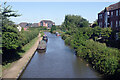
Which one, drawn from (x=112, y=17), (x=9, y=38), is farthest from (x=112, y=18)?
(x=9, y=38)

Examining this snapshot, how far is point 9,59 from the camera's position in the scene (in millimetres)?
21234

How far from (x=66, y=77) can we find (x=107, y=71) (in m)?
4.38

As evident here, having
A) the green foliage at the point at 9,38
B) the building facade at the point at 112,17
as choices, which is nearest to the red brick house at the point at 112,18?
the building facade at the point at 112,17

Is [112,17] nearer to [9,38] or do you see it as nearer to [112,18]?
[112,18]

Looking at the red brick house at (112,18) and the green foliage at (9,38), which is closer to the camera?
the green foliage at (9,38)

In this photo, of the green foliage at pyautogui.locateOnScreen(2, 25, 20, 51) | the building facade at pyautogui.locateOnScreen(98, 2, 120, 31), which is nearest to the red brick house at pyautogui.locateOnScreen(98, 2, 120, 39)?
the building facade at pyautogui.locateOnScreen(98, 2, 120, 31)

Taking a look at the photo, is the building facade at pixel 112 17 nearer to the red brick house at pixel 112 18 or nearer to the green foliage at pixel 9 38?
the red brick house at pixel 112 18

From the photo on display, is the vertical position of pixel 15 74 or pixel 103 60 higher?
pixel 103 60

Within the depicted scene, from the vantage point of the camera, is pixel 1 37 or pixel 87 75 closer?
pixel 1 37

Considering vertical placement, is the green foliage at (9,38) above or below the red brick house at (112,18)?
below

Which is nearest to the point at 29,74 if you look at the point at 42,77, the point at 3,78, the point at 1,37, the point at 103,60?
the point at 42,77

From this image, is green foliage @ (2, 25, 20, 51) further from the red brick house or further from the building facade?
the building facade

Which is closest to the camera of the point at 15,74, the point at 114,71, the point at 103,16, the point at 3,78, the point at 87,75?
the point at 114,71

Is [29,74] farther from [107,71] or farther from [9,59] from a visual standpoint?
[107,71]
